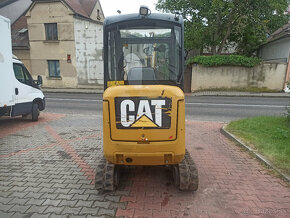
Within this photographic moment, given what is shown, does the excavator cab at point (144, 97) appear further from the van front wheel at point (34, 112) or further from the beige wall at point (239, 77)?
the beige wall at point (239, 77)

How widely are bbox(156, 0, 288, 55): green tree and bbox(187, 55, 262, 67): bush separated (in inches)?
69.5

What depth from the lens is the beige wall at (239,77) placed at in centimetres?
1923

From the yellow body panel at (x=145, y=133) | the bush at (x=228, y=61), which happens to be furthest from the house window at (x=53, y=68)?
the yellow body panel at (x=145, y=133)

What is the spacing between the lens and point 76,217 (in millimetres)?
2994

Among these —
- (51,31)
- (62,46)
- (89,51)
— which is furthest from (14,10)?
(89,51)

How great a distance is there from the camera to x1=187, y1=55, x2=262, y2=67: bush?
1902 centimetres

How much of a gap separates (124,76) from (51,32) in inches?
853

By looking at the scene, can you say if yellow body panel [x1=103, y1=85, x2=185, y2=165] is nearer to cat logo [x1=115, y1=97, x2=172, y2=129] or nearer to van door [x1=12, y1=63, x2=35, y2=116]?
cat logo [x1=115, y1=97, x2=172, y2=129]

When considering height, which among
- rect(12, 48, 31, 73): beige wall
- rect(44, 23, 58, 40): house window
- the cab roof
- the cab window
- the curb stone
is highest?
rect(44, 23, 58, 40): house window

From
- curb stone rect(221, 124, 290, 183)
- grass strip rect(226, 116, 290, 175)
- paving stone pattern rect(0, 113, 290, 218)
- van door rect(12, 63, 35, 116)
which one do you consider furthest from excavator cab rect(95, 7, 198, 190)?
van door rect(12, 63, 35, 116)

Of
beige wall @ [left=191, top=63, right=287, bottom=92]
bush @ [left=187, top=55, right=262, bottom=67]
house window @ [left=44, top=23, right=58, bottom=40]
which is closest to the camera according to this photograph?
bush @ [left=187, top=55, right=262, bottom=67]

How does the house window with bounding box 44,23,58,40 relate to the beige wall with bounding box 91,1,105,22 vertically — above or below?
below

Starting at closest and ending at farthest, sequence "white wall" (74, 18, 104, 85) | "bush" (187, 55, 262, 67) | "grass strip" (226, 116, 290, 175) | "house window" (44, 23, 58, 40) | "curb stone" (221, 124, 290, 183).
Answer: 1. "curb stone" (221, 124, 290, 183)
2. "grass strip" (226, 116, 290, 175)
3. "bush" (187, 55, 262, 67)
4. "white wall" (74, 18, 104, 85)
5. "house window" (44, 23, 58, 40)

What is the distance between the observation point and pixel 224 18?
20.4 metres
